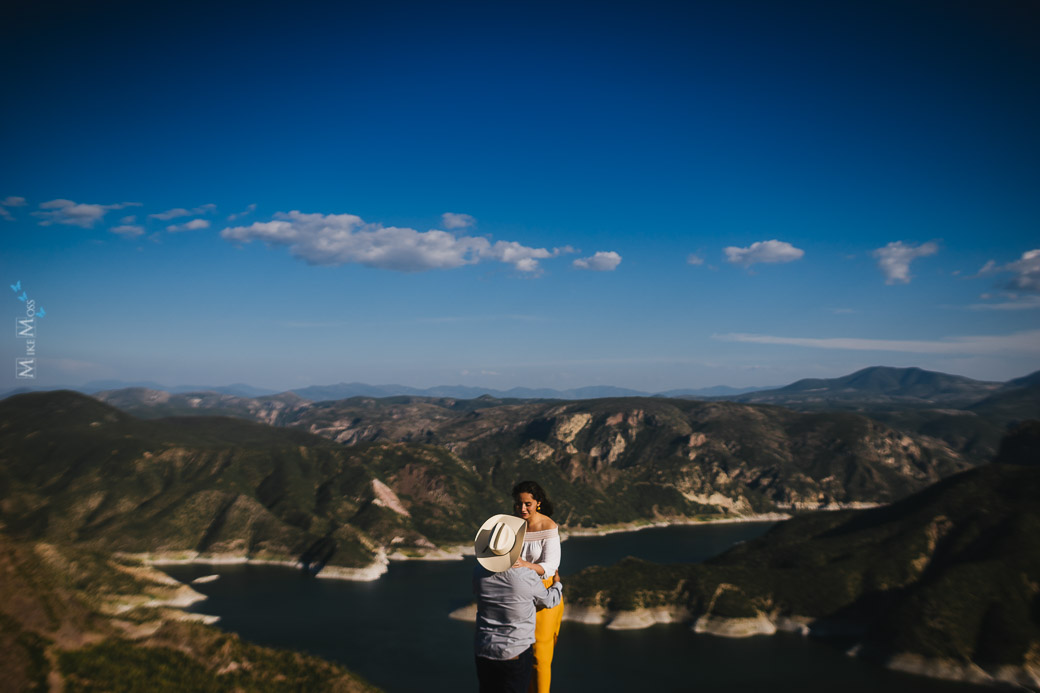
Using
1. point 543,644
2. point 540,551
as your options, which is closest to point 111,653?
point 543,644

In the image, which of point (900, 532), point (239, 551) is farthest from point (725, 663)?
point (239, 551)

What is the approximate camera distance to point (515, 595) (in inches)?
324

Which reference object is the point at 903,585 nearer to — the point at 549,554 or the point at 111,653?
the point at 111,653

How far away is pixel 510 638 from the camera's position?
8.41 meters

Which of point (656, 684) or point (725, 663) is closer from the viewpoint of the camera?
point (656, 684)

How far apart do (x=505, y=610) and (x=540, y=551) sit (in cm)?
99

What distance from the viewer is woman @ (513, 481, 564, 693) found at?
29.1 ft

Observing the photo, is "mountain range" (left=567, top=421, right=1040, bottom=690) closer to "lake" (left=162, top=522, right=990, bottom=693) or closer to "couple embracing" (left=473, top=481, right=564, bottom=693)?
"lake" (left=162, top=522, right=990, bottom=693)

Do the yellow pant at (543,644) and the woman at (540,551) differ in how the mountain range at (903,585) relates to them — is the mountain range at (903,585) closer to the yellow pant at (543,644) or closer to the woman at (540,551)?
the yellow pant at (543,644)

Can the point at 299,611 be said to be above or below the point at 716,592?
below

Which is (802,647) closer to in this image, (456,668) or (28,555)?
(456,668)

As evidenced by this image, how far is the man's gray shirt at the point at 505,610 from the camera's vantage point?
8.21 m

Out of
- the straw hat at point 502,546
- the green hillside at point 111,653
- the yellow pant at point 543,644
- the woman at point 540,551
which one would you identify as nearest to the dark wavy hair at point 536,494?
the woman at point 540,551

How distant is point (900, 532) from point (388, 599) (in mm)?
114083
